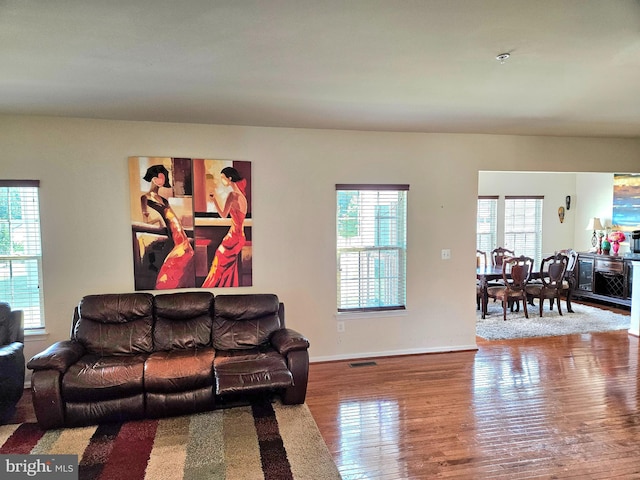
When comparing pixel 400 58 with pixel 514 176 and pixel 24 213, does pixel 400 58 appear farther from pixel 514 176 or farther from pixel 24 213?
pixel 514 176

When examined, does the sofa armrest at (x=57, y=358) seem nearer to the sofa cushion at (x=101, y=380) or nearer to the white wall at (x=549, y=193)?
the sofa cushion at (x=101, y=380)

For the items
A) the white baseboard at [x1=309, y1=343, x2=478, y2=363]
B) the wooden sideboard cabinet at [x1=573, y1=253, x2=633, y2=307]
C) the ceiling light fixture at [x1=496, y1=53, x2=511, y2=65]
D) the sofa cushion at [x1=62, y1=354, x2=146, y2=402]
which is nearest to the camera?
the ceiling light fixture at [x1=496, y1=53, x2=511, y2=65]

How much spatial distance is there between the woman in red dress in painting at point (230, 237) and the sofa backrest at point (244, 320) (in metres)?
0.34

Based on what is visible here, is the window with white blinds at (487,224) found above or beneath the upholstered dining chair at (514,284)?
above

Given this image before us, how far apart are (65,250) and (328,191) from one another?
106 inches

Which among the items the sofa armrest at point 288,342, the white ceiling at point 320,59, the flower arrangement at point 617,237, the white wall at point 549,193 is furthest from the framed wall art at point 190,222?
the flower arrangement at point 617,237

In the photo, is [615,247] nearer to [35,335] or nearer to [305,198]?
[305,198]

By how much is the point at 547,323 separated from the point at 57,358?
6192mm

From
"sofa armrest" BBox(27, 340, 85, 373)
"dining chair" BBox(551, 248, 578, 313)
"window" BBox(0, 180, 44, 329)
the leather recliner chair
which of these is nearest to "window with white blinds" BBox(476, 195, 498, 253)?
"dining chair" BBox(551, 248, 578, 313)

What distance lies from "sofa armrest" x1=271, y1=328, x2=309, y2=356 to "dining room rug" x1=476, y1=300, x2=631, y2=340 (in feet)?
9.94

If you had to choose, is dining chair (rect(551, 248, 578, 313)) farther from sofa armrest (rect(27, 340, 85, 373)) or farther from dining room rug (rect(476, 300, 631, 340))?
sofa armrest (rect(27, 340, 85, 373))

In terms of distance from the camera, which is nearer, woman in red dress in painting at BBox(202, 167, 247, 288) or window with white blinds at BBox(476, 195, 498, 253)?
woman in red dress in painting at BBox(202, 167, 247, 288)

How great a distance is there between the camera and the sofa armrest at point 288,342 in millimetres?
3406

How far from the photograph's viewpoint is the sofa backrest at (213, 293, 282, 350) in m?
3.72
